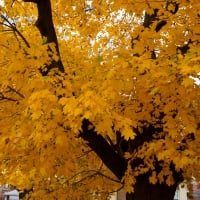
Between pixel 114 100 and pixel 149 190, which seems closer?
pixel 114 100

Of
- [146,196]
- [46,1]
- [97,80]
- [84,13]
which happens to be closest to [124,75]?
[97,80]

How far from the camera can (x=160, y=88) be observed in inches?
191

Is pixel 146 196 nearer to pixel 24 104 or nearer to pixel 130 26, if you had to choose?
pixel 24 104

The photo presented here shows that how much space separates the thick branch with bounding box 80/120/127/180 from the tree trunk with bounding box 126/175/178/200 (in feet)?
1.18

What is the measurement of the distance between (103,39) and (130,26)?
2.26 ft

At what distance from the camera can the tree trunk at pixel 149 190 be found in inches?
265

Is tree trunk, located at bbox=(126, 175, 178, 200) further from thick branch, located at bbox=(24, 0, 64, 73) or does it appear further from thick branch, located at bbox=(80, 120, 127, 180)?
thick branch, located at bbox=(24, 0, 64, 73)

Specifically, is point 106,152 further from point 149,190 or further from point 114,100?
point 114,100

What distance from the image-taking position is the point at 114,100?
4922mm

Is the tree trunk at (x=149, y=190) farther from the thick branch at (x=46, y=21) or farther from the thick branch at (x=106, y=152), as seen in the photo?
the thick branch at (x=46, y=21)

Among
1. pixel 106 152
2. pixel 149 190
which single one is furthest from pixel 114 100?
pixel 149 190

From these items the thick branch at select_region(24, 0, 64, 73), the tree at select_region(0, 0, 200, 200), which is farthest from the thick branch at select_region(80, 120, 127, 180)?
the thick branch at select_region(24, 0, 64, 73)

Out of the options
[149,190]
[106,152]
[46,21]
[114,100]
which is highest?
[46,21]

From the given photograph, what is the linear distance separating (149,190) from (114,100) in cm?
248
